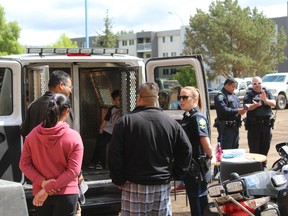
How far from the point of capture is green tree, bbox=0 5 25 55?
122ft

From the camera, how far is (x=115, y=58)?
619 centimetres

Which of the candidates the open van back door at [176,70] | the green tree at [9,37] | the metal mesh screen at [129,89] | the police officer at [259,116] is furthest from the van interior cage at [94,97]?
the green tree at [9,37]

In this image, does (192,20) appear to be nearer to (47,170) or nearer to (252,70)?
(252,70)

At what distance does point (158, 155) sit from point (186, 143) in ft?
1.00

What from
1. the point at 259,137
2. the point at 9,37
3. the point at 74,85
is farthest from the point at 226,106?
the point at 9,37

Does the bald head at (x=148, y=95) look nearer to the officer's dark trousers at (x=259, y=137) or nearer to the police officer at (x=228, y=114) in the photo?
the police officer at (x=228, y=114)

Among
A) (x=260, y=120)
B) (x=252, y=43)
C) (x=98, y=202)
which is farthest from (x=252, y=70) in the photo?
(x=98, y=202)

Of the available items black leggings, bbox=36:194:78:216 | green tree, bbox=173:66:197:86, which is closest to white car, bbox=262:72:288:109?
green tree, bbox=173:66:197:86

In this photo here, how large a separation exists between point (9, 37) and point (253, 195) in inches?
1386

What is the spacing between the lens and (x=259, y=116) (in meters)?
8.33

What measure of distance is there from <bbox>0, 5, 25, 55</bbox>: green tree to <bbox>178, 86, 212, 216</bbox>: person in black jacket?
33.3 m

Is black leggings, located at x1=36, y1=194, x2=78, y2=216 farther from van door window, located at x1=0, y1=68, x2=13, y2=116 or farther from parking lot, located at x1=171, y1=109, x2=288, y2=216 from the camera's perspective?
parking lot, located at x1=171, y1=109, x2=288, y2=216

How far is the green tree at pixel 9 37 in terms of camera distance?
3716cm

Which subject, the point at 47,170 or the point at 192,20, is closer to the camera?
the point at 47,170
